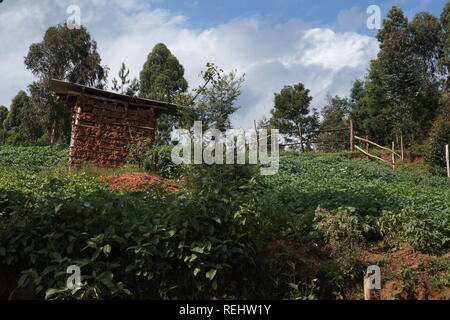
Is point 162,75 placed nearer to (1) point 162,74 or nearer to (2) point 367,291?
(1) point 162,74

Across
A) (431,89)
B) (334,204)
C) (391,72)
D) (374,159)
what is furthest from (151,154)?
(431,89)

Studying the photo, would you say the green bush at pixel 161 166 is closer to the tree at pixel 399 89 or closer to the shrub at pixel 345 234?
the shrub at pixel 345 234

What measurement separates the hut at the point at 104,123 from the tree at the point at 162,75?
14538 millimetres

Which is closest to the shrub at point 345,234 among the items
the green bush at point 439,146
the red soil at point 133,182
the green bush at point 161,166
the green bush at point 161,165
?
the red soil at point 133,182

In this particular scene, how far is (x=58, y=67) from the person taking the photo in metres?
29.2

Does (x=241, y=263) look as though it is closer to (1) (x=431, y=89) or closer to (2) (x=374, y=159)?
(2) (x=374, y=159)

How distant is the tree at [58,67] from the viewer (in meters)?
28.6

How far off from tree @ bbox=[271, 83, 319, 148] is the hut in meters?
20.9

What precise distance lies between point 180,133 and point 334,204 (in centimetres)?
827

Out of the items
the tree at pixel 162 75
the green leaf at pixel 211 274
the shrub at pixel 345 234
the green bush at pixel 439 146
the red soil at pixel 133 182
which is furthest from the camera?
the tree at pixel 162 75

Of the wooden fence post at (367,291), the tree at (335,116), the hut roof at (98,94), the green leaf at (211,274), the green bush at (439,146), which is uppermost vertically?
the tree at (335,116)

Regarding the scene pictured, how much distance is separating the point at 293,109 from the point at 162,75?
1095cm

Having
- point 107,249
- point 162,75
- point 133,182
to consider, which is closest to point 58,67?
point 162,75

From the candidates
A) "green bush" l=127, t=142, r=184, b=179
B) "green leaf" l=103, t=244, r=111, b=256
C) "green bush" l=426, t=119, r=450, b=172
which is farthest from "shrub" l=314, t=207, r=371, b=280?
"green bush" l=426, t=119, r=450, b=172
